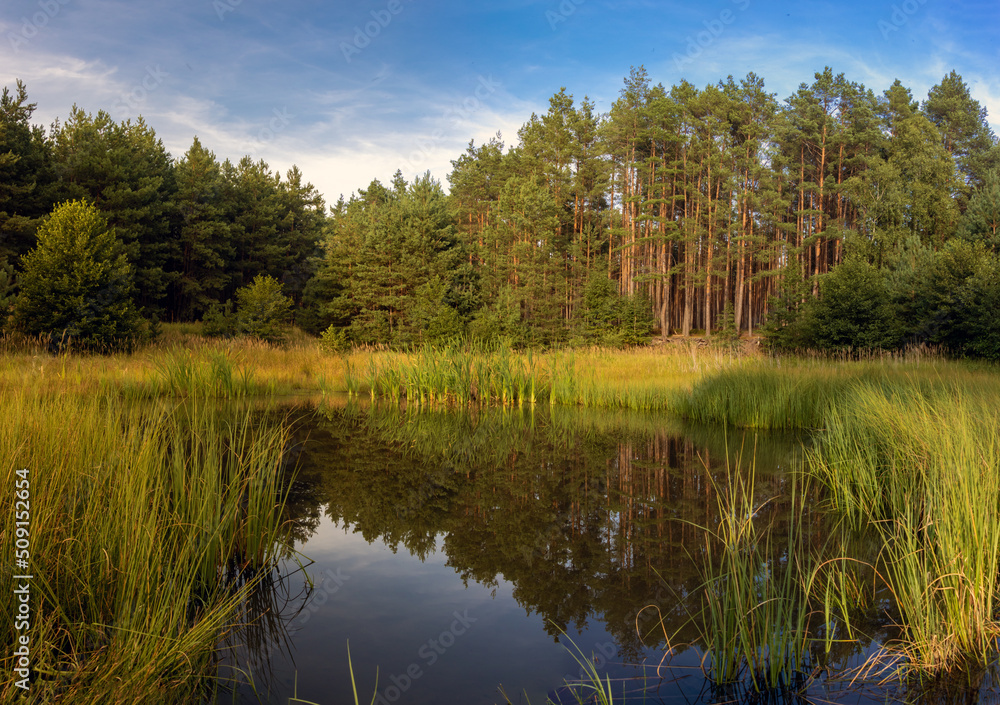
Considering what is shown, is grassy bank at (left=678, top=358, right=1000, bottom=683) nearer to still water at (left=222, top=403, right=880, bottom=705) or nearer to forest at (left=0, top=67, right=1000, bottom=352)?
still water at (left=222, top=403, right=880, bottom=705)

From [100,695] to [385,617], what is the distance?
163cm

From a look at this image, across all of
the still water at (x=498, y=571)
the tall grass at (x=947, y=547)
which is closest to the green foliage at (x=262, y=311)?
the still water at (x=498, y=571)

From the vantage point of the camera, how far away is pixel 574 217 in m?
36.9

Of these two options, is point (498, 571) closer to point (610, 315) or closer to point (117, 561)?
point (117, 561)

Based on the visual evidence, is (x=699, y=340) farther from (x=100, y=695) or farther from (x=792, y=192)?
(x=100, y=695)

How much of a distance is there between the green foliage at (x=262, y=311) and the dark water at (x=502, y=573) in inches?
934

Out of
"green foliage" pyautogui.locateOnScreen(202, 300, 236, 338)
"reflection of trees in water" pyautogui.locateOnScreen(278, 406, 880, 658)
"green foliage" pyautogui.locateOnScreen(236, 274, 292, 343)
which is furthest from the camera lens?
"green foliage" pyautogui.locateOnScreen(202, 300, 236, 338)

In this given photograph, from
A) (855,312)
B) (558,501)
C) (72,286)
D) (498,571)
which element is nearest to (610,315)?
(855,312)

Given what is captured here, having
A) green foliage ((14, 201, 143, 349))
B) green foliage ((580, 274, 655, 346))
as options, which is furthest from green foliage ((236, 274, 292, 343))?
green foliage ((580, 274, 655, 346))

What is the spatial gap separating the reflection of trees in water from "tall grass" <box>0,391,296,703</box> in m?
1.52

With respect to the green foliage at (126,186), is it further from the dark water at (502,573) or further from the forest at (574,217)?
the dark water at (502,573)

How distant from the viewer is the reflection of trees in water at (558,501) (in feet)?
11.4

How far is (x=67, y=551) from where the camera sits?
97.5 inches

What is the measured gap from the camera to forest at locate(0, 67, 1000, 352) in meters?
26.4
